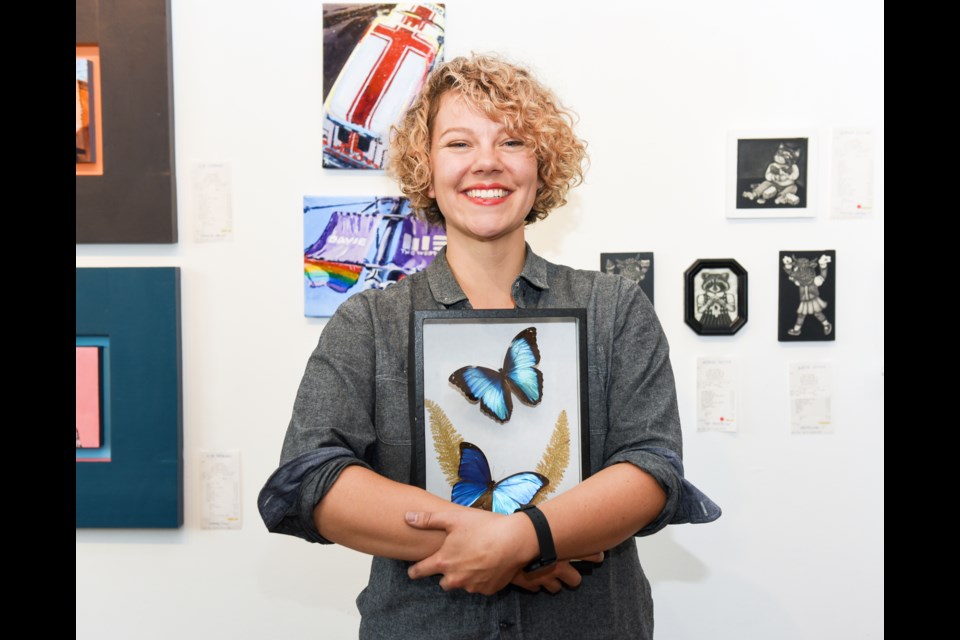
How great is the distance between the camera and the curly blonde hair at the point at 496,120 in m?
1.13

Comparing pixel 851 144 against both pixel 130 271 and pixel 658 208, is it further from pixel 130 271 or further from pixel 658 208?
pixel 130 271

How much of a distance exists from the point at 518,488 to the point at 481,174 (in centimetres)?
49

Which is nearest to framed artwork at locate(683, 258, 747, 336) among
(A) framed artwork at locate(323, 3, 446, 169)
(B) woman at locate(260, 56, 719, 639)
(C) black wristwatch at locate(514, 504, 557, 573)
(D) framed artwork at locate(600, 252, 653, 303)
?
(D) framed artwork at locate(600, 252, 653, 303)

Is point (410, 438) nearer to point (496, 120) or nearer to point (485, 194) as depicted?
point (485, 194)

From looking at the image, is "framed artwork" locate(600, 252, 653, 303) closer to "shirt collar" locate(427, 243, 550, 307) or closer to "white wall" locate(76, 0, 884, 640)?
"white wall" locate(76, 0, 884, 640)

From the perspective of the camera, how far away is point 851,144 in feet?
6.32

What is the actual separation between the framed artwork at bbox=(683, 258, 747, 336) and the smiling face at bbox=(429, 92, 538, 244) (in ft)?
3.08

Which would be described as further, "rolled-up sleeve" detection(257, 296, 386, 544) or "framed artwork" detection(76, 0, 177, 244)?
"framed artwork" detection(76, 0, 177, 244)

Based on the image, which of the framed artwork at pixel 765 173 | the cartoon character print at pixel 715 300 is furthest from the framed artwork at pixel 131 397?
the framed artwork at pixel 765 173

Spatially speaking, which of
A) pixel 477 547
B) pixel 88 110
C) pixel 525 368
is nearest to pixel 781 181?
pixel 525 368

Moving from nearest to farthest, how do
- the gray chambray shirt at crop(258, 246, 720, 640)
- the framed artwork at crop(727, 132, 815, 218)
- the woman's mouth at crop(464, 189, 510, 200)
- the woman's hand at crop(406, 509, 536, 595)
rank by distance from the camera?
the woman's hand at crop(406, 509, 536, 595), the gray chambray shirt at crop(258, 246, 720, 640), the woman's mouth at crop(464, 189, 510, 200), the framed artwork at crop(727, 132, 815, 218)

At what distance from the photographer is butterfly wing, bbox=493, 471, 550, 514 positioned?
1.03 m

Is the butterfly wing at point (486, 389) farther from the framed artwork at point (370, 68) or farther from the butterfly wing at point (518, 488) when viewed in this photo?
the framed artwork at point (370, 68)

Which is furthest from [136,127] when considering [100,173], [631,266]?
[631,266]
